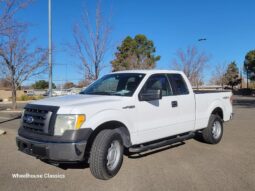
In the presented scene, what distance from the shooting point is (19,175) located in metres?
4.88

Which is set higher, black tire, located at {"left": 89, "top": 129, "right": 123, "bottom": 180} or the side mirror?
the side mirror

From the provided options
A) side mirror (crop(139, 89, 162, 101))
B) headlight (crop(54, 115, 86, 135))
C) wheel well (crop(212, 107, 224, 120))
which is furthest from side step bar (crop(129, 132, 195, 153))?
wheel well (crop(212, 107, 224, 120))

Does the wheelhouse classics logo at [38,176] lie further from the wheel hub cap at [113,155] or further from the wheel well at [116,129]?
the wheel hub cap at [113,155]

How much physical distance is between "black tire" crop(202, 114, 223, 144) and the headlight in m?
3.98

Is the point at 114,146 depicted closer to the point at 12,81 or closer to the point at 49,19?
the point at 49,19

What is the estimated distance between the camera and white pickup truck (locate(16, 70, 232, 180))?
4.32 meters

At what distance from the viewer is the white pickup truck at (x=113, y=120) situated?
4.32 meters

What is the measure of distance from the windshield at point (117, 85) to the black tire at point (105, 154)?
0.98m

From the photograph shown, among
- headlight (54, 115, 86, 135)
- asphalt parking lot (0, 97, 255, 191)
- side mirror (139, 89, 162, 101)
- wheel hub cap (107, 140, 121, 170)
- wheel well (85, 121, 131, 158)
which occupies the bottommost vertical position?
asphalt parking lot (0, 97, 255, 191)

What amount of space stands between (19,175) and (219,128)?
516 centimetres

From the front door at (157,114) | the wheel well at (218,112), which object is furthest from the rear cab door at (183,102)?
the wheel well at (218,112)

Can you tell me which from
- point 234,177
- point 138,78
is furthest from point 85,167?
point 234,177

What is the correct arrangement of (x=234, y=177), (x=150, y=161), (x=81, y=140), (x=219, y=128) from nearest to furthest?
(x=81, y=140)
(x=234, y=177)
(x=150, y=161)
(x=219, y=128)

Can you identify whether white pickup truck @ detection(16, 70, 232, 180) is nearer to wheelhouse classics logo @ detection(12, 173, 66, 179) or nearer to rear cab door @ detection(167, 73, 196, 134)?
rear cab door @ detection(167, 73, 196, 134)
